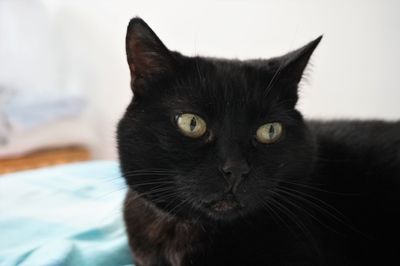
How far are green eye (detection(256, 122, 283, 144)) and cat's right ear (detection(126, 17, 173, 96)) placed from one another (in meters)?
0.26

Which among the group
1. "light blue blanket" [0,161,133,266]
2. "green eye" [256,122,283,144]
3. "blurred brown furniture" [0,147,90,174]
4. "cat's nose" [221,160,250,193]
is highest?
"green eye" [256,122,283,144]

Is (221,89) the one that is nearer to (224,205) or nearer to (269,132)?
(269,132)

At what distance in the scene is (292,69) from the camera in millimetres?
967

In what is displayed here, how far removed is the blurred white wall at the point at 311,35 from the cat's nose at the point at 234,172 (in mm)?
661

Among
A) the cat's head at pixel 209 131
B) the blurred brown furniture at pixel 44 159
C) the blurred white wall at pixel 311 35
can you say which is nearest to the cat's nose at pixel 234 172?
the cat's head at pixel 209 131

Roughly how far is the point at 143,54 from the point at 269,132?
1.14 feet

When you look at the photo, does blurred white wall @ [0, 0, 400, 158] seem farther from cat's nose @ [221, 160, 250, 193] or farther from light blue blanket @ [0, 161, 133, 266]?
cat's nose @ [221, 160, 250, 193]

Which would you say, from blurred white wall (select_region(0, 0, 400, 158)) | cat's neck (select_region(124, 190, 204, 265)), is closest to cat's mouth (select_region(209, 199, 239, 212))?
cat's neck (select_region(124, 190, 204, 265))

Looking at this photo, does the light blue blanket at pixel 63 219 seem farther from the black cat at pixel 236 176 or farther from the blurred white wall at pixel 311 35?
the blurred white wall at pixel 311 35

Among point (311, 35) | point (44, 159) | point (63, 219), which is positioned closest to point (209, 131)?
point (63, 219)

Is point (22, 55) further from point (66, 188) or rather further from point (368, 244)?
point (368, 244)

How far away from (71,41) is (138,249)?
2.48 meters

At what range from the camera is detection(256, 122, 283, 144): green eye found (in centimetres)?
90

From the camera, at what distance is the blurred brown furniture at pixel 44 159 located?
8.29 feet
